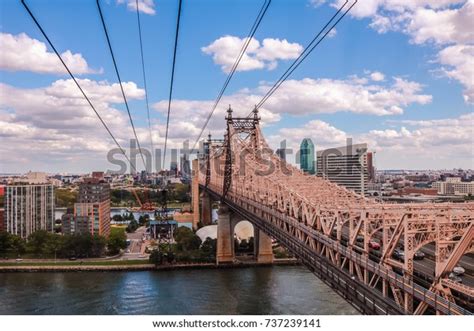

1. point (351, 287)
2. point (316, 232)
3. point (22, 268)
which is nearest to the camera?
point (351, 287)

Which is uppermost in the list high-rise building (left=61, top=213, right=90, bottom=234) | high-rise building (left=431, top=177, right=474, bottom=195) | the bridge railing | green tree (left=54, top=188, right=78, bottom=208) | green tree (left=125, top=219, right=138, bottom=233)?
high-rise building (left=431, top=177, right=474, bottom=195)

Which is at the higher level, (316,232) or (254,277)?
(316,232)

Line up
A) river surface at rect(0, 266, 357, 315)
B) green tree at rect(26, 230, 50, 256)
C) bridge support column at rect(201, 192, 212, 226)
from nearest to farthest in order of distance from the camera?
river surface at rect(0, 266, 357, 315), green tree at rect(26, 230, 50, 256), bridge support column at rect(201, 192, 212, 226)

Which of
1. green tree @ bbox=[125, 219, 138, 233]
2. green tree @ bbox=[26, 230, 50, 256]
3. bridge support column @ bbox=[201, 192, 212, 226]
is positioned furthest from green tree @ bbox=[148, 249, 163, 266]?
bridge support column @ bbox=[201, 192, 212, 226]

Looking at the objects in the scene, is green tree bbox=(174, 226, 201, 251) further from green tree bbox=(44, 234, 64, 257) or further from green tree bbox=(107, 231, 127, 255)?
green tree bbox=(44, 234, 64, 257)

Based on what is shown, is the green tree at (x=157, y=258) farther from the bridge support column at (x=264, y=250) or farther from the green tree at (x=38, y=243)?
the green tree at (x=38, y=243)

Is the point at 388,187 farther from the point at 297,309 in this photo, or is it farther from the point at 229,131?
the point at 297,309

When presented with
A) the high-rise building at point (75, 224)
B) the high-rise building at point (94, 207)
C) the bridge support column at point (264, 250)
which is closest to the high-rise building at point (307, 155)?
the bridge support column at point (264, 250)
